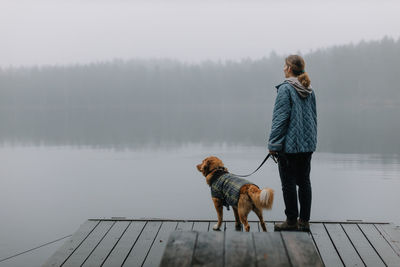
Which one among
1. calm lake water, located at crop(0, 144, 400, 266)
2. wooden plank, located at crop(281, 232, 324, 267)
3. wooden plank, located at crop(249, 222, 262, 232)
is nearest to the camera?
wooden plank, located at crop(281, 232, 324, 267)

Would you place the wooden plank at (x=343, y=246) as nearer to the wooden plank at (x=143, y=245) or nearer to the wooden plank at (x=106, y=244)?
the wooden plank at (x=143, y=245)

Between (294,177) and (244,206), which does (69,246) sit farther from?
(294,177)

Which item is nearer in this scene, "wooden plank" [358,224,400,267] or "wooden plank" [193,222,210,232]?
"wooden plank" [358,224,400,267]

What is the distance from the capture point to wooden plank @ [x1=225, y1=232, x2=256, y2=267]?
8.52ft

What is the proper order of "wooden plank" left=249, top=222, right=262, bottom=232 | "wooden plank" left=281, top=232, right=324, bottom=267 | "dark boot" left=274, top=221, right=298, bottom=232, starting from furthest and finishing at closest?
"wooden plank" left=249, top=222, right=262, bottom=232, "dark boot" left=274, top=221, right=298, bottom=232, "wooden plank" left=281, top=232, right=324, bottom=267

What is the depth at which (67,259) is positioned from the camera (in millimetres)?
4094

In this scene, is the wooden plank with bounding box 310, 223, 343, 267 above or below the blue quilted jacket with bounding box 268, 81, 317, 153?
below

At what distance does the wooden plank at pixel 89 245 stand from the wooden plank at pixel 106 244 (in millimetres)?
51

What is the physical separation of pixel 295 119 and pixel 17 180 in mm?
11672

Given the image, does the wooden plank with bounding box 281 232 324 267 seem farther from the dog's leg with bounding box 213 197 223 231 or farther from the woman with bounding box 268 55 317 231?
the dog's leg with bounding box 213 197 223 231

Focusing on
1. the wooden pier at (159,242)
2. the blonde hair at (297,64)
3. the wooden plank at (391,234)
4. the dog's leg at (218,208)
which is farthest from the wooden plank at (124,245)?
the wooden plank at (391,234)

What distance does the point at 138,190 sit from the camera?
11492 millimetres

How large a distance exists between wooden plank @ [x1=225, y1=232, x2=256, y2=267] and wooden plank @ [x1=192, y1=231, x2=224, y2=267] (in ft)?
0.13

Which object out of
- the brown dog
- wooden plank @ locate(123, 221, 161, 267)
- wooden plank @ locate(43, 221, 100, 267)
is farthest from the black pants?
wooden plank @ locate(43, 221, 100, 267)
